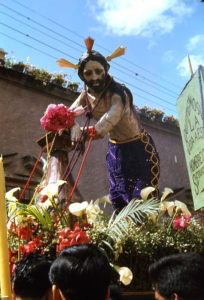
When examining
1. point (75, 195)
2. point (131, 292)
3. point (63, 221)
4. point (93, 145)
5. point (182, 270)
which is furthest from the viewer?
point (93, 145)

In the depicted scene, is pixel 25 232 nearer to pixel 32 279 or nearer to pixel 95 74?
pixel 32 279

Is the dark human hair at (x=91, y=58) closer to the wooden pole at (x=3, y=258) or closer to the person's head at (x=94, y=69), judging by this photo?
the person's head at (x=94, y=69)

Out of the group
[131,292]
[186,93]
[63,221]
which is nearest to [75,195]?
[63,221]

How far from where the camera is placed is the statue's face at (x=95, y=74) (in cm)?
350

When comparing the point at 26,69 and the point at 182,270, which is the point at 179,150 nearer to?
the point at 26,69

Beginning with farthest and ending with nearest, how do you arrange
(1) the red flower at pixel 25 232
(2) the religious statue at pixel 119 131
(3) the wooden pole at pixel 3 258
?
(2) the religious statue at pixel 119 131
(1) the red flower at pixel 25 232
(3) the wooden pole at pixel 3 258

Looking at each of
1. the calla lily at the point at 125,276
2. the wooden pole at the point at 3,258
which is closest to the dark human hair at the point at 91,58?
the calla lily at the point at 125,276

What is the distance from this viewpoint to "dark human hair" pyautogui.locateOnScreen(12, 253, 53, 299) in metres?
1.81

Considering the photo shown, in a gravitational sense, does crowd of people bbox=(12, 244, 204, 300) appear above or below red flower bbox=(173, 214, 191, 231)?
below

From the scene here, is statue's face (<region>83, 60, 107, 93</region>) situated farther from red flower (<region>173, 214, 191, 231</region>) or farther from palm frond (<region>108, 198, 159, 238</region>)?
red flower (<region>173, 214, 191, 231</region>)

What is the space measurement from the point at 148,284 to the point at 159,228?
16.0 inches

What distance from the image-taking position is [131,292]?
8.21ft

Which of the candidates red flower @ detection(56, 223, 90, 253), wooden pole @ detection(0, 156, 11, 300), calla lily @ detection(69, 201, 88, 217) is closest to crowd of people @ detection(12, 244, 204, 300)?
red flower @ detection(56, 223, 90, 253)

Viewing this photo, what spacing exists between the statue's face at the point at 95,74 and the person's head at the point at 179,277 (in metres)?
1.94
